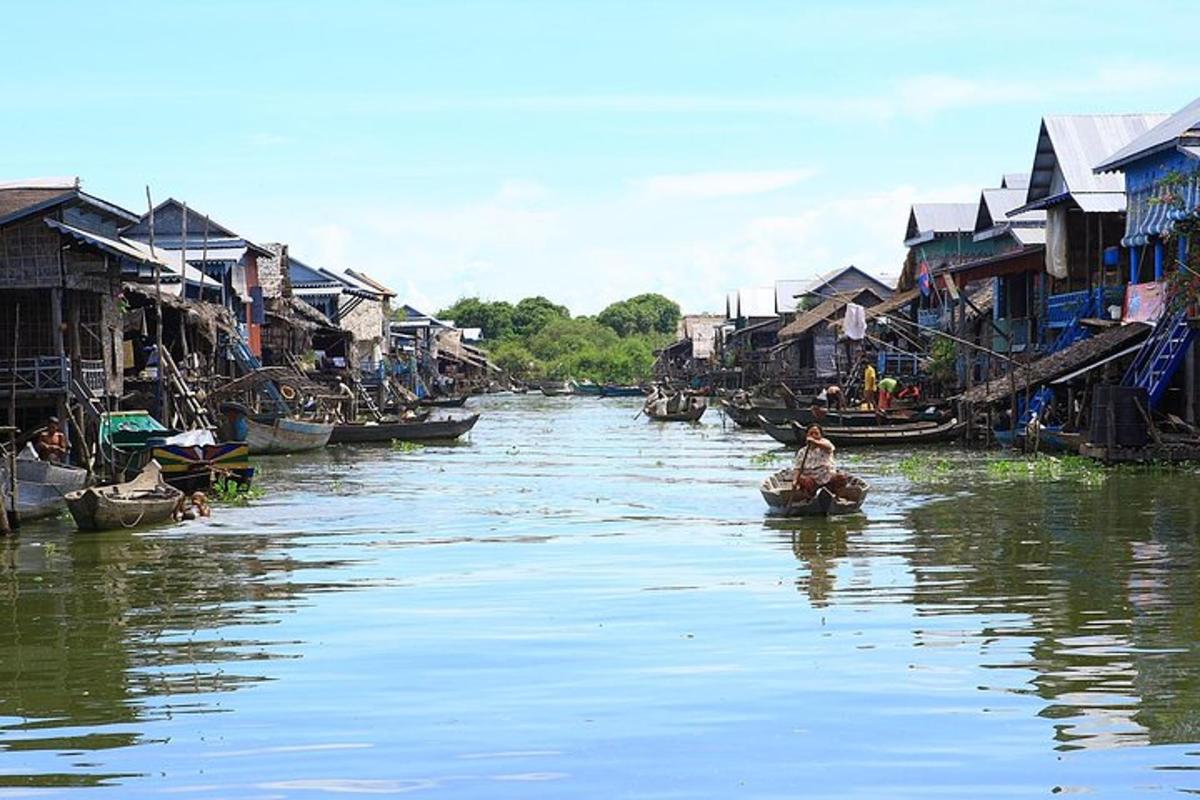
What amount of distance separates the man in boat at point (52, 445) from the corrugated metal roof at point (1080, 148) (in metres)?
21.2

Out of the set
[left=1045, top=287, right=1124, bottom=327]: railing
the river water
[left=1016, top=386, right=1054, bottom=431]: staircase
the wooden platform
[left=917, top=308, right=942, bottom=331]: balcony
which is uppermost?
[left=917, top=308, right=942, bottom=331]: balcony

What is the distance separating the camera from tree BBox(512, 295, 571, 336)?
144875 millimetres

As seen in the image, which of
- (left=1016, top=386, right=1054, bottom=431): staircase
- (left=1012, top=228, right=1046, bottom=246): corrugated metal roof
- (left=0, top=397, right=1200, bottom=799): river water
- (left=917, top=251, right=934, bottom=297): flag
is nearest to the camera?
(left=0, top=397, right=1200, bottom=799): river water

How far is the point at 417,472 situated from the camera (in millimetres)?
34906

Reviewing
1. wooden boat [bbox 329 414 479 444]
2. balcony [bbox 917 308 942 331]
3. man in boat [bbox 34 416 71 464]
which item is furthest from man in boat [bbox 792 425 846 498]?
balcony [bbox 917 308 942 331]

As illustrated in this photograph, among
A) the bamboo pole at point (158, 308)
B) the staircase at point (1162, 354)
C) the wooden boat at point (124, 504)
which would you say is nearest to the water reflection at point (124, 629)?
the wooden boat at point (124, 504)

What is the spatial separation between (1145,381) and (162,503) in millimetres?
16941

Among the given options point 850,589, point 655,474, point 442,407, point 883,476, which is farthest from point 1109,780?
point 442,407

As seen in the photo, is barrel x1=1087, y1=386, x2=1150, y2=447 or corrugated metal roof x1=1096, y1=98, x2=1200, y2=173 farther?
corrugated metal roof x1=1096, y1=98, x2=1200, y2=173

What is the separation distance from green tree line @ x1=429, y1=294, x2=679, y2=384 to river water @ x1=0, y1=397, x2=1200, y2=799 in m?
95.2

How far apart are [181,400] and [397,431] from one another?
33.9 ft

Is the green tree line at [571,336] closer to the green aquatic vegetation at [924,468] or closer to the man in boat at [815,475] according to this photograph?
the green aquatic vegetation at [924,468]

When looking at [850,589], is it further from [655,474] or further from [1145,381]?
[655,474]

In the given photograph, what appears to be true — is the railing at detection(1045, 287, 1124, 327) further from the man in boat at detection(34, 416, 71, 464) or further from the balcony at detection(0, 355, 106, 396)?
the man in boat at detection(34, 416, 71, 464)
